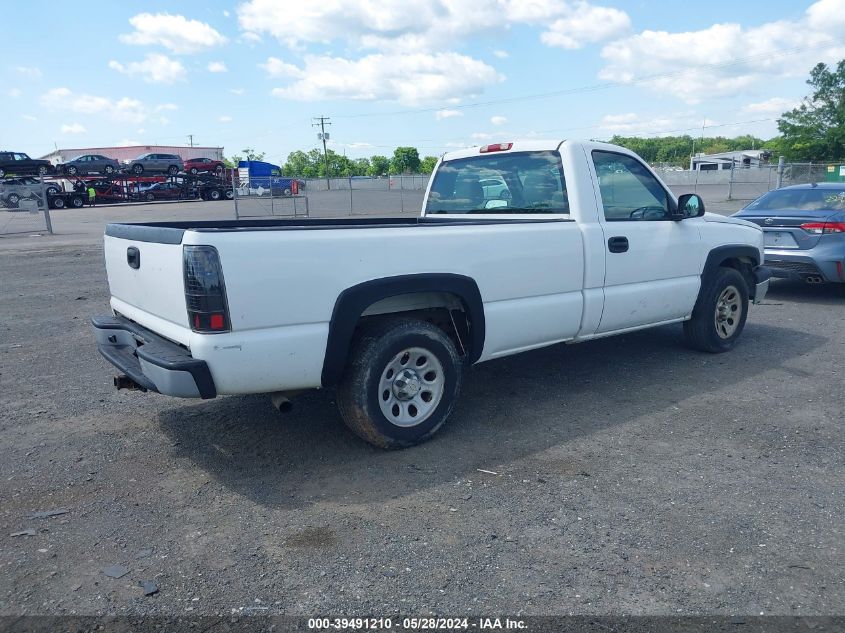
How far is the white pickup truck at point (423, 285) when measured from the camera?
3539 mm

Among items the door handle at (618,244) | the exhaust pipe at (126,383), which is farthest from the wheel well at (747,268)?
the exhaust pipe at (126,383)

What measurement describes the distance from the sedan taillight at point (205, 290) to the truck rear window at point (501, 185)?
279 cm

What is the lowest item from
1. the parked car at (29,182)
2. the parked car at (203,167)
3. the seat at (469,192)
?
the seat at (469,192)

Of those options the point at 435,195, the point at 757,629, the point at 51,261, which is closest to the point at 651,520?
the point at 757,629

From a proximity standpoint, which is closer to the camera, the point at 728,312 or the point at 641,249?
the point at 641,249

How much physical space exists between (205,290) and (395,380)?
1.31 metres

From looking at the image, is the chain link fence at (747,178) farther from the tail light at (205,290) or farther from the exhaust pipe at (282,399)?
the tail light at (205,290)

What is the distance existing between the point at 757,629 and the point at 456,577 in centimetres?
119

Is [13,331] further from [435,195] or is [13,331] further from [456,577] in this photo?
[456,577]

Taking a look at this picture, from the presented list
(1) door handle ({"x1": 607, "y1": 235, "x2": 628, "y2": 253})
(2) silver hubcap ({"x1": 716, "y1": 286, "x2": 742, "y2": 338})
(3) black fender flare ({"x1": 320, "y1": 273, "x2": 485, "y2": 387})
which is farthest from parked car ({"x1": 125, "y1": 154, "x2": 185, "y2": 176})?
(3) black fender flare ({"x1": 320, "y1": 273, "x2": 485, "y2": 387})

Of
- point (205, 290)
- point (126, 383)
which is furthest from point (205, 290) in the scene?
point (126, 383)

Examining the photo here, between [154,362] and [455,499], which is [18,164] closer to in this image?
[154,362]

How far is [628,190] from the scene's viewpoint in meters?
5.56

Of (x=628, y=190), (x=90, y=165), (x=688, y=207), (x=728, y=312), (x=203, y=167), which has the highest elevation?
(x=90, y=165)
